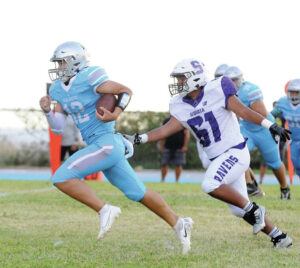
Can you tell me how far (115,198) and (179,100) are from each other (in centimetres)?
459

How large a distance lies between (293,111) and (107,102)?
4.48 m

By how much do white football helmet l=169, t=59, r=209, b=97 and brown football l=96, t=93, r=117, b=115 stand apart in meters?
0.51

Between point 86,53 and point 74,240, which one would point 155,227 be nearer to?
point 74,240

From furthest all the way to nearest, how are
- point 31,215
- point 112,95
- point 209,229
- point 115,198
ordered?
point 115,198 < point 31,215 < point 209,229 < point 112,95

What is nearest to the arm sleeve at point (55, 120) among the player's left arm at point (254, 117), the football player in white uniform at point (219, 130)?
the football player in white uniform at point (219, 130)

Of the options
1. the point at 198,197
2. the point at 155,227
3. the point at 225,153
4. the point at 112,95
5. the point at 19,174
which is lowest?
the point at 19,174

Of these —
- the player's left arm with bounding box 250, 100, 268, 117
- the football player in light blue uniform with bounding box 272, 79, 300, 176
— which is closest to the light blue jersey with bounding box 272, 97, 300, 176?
the football player in light blue uniform with bounding box 272, 79, 300, 176

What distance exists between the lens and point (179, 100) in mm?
6895

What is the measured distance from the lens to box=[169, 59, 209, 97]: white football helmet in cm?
670

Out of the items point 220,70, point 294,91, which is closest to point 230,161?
point 294,91

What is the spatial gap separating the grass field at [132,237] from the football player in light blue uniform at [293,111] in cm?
68

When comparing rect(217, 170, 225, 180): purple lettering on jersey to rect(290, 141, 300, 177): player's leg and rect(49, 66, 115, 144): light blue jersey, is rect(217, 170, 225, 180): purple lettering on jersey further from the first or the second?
rect(290, 141, 300, 177): player's leg

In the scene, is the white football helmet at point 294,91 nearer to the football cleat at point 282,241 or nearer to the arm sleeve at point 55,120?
the football cleat at point 282,241

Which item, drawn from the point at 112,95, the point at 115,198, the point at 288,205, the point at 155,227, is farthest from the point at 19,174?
the point at 112,95
